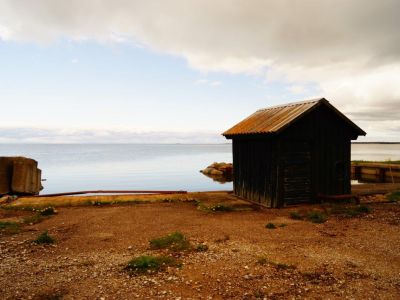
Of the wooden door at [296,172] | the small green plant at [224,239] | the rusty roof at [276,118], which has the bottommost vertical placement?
the small green plant at [224,239]

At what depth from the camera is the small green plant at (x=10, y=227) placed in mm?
11836

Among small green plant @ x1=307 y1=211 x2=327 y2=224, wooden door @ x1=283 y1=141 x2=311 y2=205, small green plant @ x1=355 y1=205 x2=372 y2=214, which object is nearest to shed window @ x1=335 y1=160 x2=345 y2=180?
wooden door @ x1=283 y1=141 x2=311 y2=205

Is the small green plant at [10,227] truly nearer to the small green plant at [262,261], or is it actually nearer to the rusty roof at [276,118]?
the small green plant at [262,261]

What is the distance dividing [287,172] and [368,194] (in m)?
6.15

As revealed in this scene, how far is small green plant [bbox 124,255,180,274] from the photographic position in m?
8.21

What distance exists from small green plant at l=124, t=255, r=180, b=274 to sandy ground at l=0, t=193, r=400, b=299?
9.6 inches

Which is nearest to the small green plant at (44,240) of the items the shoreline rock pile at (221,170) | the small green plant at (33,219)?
the small green plant at (33,219)

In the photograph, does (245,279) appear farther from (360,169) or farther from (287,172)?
(360,169)

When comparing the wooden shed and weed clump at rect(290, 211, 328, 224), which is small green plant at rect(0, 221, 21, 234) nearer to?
the wooden shed

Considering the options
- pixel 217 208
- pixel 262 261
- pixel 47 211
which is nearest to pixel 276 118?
pixel 217 208

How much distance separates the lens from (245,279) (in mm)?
7719

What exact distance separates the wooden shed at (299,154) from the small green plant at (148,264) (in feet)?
26.4

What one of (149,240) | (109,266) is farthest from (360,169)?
(109,266)

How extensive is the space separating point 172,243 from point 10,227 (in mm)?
6603
